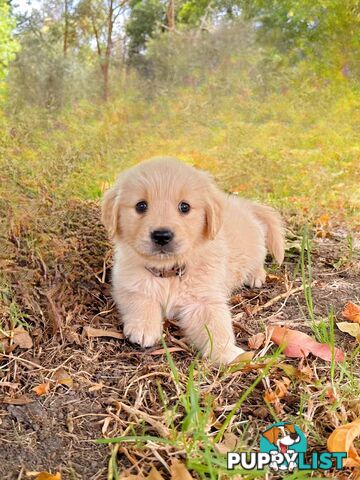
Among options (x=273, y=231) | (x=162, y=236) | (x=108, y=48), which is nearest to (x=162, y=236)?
(x=162, y=236)

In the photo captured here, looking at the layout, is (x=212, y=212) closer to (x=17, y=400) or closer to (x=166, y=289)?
(x=166, y=289)

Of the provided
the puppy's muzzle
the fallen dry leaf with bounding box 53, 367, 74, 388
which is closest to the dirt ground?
the fallen dry leaf with bounding box 53, 367, 74, 388

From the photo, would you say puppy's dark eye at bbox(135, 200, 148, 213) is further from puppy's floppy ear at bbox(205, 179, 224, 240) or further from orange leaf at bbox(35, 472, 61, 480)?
orange leaf at bbox(35, 472, 61, 480)

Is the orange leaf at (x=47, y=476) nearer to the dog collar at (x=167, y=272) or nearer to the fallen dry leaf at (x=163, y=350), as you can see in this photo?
the fallen dry leaf at (x=163, y=350)

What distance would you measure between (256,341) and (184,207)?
1.81 feet

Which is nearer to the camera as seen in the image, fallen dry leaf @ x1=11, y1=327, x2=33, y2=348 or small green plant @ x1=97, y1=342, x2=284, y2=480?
small green plant @ x1=97, y1=342, x2=284, y2=480

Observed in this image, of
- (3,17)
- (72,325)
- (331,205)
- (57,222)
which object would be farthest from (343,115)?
(72,325)

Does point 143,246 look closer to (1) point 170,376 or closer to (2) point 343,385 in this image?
(1) point 170,376

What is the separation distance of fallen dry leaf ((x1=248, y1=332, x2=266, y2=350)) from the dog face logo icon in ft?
1.51

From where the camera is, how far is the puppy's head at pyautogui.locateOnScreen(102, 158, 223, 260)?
1.79 meters

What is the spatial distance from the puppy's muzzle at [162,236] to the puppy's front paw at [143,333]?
33cm

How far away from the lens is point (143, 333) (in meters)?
1.88

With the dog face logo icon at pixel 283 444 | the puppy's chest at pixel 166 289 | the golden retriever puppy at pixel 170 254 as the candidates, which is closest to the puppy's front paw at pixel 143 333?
the golden retriever puppy at pixel 170 254

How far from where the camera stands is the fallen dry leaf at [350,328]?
1.99 m
